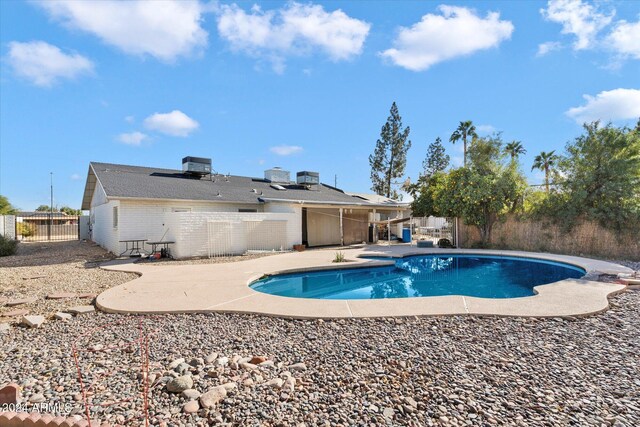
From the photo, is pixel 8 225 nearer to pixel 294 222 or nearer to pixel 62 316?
pixel 294 222

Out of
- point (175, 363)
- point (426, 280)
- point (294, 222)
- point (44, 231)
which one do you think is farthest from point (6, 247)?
point (426, 280)

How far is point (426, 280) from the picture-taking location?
10.4 metres

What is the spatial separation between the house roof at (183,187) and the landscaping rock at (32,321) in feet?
29.9

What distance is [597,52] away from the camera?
11.8 m

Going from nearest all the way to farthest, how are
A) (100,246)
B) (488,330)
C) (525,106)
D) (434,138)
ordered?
(488,330) < (525,106) < (100,246) < (434,138)

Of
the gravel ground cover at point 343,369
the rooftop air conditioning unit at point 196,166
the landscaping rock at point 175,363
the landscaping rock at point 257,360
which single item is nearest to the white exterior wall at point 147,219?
the rooftop air conditioning unit at point 196,166

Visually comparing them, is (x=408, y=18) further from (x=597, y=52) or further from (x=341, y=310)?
(x=341, y=310)

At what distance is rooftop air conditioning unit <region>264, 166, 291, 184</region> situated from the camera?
76.3ft

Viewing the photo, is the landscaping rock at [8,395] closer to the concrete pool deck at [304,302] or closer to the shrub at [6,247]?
the concrete pool deck at [304,302]

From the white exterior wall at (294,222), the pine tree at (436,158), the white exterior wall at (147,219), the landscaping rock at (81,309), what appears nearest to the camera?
the landscaping rock at (81,309)

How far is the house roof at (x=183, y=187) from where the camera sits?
1456 centimetres

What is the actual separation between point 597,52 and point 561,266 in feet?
26.8

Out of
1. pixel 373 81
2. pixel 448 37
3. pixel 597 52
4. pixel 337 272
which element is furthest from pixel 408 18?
pixel 337 272

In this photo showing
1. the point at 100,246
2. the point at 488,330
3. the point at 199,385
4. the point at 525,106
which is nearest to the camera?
the point at 199,385
